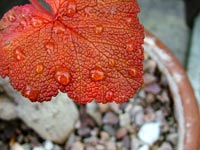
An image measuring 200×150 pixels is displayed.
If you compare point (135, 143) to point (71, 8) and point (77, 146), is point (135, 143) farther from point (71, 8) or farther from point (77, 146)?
point (71, 8)

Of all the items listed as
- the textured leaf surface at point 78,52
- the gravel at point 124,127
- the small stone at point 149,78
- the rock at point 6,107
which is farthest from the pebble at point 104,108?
the textured leaf surface at point 78,52

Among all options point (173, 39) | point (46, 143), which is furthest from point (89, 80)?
point (173, 39)

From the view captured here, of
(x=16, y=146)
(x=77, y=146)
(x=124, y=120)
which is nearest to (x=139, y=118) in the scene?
(x=124, y=120)

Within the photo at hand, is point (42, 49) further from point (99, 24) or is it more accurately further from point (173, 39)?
point (173, 39)

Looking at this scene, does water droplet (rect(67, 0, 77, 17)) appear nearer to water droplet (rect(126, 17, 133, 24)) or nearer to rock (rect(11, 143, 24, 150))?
water droplet (rect(126, 17, 133, 24))

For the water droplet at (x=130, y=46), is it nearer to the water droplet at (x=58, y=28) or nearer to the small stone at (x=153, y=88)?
the water droplet at (x=58, y=28)
